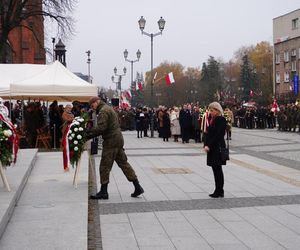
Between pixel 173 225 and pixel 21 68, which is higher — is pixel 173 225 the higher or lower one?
the lower one

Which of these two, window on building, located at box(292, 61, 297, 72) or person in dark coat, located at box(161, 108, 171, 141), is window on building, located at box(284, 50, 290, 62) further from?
person in dark coat, located at box(161, 108, 171, 141)

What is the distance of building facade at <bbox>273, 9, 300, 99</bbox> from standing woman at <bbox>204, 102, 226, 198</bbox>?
63.1 meters

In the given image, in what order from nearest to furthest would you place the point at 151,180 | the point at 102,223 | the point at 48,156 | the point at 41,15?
the point at 102,223
the point at 151,180
the point at 48,156
the point at 41,15

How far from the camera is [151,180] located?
12469 millimetres

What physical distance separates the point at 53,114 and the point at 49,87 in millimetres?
2771

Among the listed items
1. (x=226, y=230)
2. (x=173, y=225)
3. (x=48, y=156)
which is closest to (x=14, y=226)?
(x=173, y=225)

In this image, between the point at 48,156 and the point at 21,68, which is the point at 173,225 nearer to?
the point at 48,156

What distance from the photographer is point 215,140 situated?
10062mm

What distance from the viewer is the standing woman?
10062 mm

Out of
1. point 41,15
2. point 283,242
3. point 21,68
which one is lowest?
point 283,242

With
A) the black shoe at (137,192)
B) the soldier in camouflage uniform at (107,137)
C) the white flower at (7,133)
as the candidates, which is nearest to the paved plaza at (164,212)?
the black shoe at (137,192)

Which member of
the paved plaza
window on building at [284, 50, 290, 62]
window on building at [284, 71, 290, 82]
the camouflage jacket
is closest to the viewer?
the paved plaza

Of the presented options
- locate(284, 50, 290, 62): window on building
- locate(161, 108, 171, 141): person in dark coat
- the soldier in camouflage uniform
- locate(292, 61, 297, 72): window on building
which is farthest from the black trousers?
Result: locate(284, 50, 290, 62): window on building

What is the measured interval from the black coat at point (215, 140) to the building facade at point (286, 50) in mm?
63119
